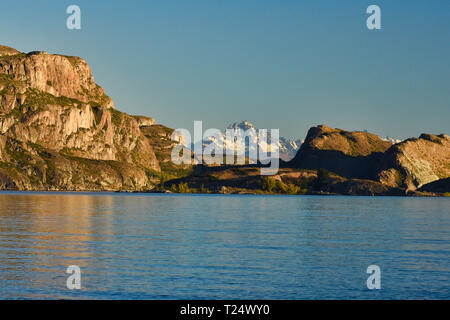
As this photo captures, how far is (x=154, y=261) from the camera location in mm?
63031

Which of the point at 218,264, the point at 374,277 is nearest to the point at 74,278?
the point at 218,264

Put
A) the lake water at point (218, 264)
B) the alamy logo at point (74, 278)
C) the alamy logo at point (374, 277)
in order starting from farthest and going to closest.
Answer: the alamy logo at point (374, 277), the alamy logo at point (74, 278), the lake water at point (218, 264)

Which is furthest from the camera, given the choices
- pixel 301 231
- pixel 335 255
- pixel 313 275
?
pixel 301 231

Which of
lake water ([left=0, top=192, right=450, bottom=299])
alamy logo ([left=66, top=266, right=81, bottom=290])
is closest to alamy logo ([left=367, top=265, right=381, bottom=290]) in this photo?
lake water ([left=0, top=192, right=450, bottom=299])

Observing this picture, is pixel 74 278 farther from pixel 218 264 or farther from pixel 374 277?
pixel 374 277

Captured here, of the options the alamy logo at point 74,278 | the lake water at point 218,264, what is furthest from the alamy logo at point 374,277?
the alamy logo at point 74,278

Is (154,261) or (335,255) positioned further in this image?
(335,255)

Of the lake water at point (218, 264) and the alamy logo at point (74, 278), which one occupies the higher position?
the alamy logo at point (74, 278)

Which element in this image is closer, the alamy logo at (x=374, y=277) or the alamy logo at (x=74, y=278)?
the alamy logo at (x=74, y=278)

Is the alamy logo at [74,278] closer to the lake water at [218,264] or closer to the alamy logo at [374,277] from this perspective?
the lake water at [218,264]
